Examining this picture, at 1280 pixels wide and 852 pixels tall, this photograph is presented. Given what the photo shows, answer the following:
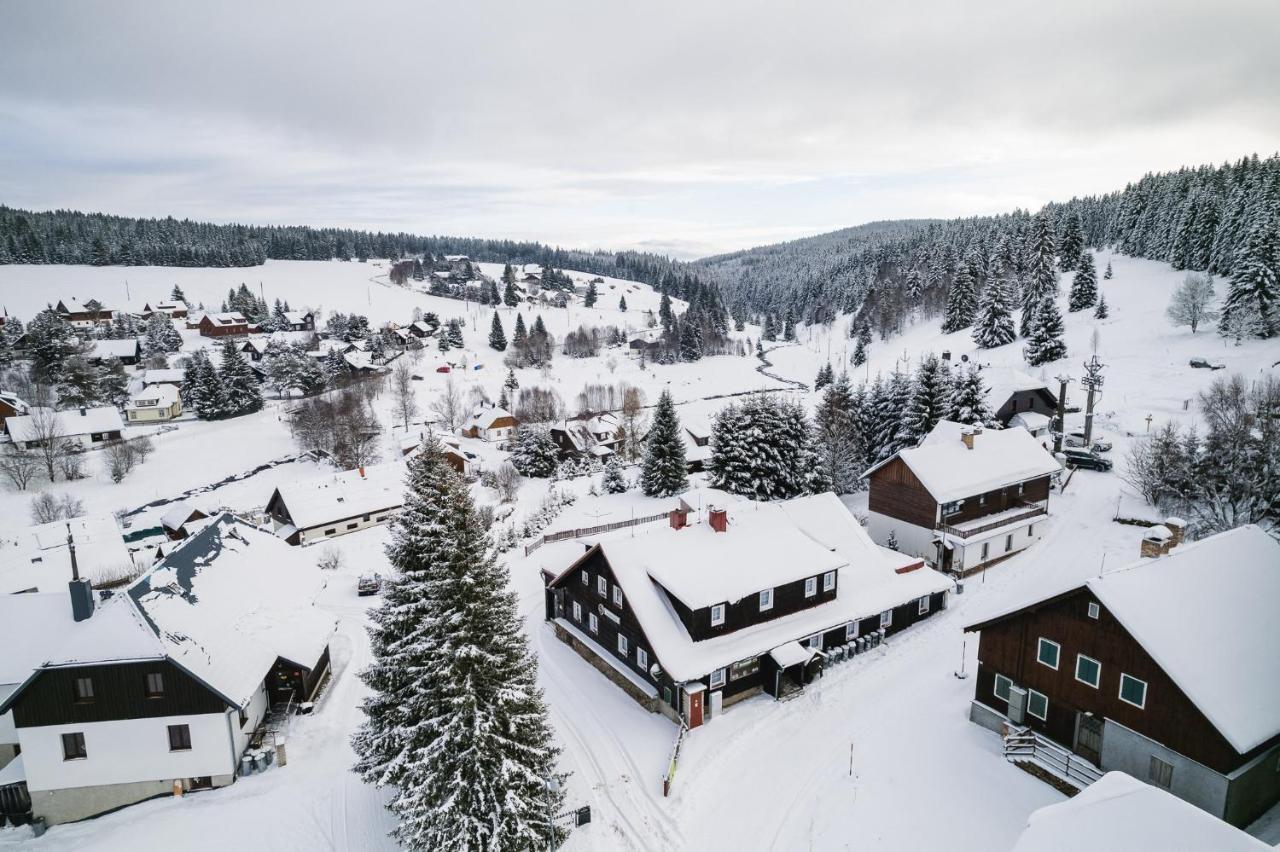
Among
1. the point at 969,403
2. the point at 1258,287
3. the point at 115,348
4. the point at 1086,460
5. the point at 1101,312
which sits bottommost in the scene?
the point at 1086,460

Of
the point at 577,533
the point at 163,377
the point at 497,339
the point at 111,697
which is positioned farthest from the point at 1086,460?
the point at 163,377

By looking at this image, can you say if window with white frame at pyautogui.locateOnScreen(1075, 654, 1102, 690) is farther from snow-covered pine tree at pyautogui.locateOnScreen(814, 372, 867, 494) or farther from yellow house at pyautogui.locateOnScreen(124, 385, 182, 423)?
yellow house at pyautogui.locateOnScreen(124, 385, 182, 423)

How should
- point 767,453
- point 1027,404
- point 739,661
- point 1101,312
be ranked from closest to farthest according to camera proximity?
point 739,661
point 767,453
point 1027,404
point 1101,312

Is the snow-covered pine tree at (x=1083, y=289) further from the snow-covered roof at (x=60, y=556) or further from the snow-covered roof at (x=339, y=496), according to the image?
the snow-covered roof at (x=60, y=556)

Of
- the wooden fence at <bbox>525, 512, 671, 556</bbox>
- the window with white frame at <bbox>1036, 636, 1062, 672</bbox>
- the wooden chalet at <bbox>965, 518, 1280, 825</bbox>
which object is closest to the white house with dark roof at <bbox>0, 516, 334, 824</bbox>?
the wooden fence at <bbox>525, 512, 671, 556</bbox>

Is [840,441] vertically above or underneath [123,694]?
above

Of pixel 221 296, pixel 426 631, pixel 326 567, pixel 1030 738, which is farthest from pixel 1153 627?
pixel 221 296

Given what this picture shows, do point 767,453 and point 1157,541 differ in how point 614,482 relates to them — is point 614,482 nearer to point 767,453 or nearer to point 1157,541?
point 767,453
